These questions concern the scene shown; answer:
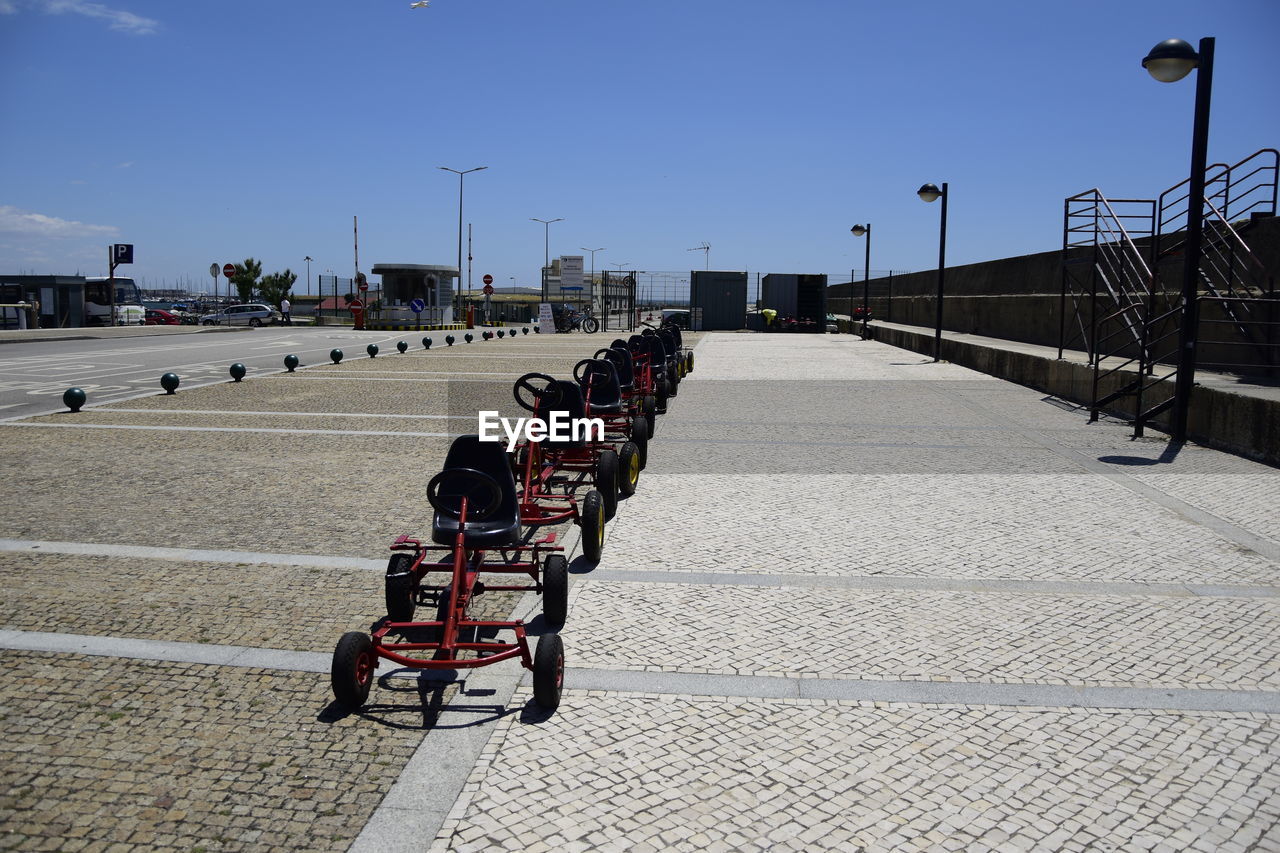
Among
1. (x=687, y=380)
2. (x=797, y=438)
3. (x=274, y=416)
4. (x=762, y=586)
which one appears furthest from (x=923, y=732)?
(x=687, y=380)

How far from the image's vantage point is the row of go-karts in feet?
13.9

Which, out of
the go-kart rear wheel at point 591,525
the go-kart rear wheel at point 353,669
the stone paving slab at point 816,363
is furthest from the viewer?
the stone paving slab at point 816,363

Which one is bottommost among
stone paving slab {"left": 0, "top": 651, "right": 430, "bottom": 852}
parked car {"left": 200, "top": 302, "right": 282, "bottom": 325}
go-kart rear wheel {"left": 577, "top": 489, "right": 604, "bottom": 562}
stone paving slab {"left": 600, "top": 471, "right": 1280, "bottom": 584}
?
stone paving slab {"left": 0, "top": 651, "right": 430, "bottom": 852}

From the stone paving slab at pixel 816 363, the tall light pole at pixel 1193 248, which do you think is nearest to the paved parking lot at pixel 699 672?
the tall light pole at pixel 1193 248

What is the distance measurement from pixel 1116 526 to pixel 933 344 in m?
18.3

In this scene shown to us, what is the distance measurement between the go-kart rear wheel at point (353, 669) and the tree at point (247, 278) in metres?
99.4

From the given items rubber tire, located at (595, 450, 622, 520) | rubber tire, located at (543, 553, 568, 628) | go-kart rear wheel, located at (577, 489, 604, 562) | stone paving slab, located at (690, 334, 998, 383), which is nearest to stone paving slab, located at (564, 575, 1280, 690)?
rubber tire, located at (543, 553, 568, 628)

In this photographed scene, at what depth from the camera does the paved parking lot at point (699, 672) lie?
11.1ft

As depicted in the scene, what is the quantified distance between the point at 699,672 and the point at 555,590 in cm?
90

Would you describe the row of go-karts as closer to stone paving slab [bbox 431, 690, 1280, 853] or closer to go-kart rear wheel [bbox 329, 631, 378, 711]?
go-kart rear wheel [bbox 329, 631, 378, 711]

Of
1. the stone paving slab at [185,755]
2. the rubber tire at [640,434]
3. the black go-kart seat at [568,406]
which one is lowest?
the stone paving slab at [185,755]

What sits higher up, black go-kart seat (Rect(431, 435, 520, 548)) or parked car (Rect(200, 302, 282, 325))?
parked car (Rect(200, 302, 282, 325))

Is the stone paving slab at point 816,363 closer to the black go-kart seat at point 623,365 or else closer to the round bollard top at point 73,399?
the black go-kart seat at point 623,365

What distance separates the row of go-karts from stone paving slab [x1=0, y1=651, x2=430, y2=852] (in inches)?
9.8
